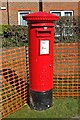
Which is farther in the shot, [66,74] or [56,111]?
[66,74]

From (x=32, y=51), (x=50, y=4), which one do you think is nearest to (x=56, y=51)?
(x=32, y=51)

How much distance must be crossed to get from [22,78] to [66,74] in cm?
126

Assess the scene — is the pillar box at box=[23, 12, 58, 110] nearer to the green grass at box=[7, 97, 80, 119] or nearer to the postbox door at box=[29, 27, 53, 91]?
the postbox door at box=[29, 27, 53, 91]

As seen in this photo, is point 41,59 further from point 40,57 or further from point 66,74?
point 66,74

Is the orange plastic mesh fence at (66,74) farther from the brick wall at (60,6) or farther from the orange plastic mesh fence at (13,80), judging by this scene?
the brick wall at (60,6)

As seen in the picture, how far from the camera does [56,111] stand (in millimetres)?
5523

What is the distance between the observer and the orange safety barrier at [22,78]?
5633 mm

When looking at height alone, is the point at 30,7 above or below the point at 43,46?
above

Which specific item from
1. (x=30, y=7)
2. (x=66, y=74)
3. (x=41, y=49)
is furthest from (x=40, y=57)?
(x=30, y=7)

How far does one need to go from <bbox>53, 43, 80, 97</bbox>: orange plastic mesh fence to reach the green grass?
437 mm

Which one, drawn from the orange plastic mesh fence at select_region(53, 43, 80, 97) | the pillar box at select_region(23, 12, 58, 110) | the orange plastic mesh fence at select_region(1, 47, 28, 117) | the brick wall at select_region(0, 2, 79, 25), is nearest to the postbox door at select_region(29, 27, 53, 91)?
the pillar box at select_region(23, 12, 58, 110)

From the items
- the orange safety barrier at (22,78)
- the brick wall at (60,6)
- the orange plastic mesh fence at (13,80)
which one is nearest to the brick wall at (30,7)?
the brick wall at (60,6)

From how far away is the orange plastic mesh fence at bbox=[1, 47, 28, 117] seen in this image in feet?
18.4

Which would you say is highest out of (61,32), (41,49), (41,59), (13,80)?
(61,32)
